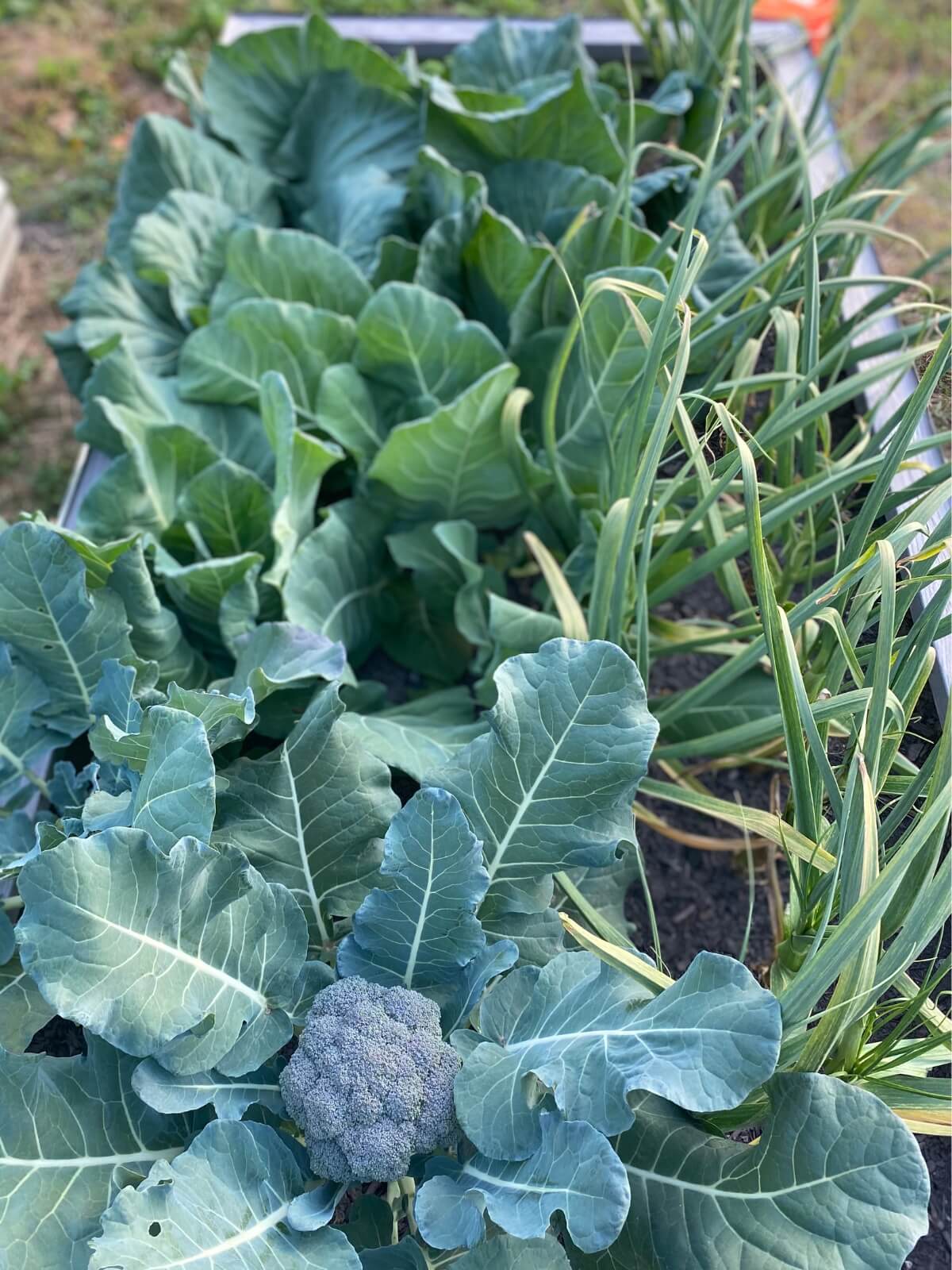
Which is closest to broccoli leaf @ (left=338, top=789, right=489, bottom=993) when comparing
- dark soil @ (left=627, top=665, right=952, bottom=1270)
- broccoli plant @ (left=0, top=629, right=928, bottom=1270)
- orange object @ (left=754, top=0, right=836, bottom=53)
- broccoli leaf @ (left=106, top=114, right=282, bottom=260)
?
broccoli plant @ (left=0, top=629, right=928, bottom=1270)

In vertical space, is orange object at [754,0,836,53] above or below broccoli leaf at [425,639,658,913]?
above

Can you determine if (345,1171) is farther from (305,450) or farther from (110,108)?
(110,108)

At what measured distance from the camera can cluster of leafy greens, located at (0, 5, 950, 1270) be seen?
785 mm

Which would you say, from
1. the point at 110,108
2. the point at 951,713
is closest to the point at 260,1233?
the point at 951,713

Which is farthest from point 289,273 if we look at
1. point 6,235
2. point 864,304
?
point 6,235

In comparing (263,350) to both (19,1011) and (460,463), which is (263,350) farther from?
(19,1011)

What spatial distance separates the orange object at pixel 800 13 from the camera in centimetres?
196

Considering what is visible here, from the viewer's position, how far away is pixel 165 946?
0.84 meters

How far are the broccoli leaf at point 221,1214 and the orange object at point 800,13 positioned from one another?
2.09 metres

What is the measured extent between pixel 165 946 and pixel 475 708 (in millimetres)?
597

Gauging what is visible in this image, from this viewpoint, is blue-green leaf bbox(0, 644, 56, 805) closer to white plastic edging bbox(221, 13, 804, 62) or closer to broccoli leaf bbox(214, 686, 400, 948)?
broccoli leaf bbox(214, 686, 400, 948)

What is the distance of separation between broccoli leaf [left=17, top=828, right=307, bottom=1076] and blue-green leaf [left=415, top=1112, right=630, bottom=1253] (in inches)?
7.7

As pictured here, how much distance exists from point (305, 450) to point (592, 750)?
1.70ft

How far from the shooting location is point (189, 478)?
134cm
